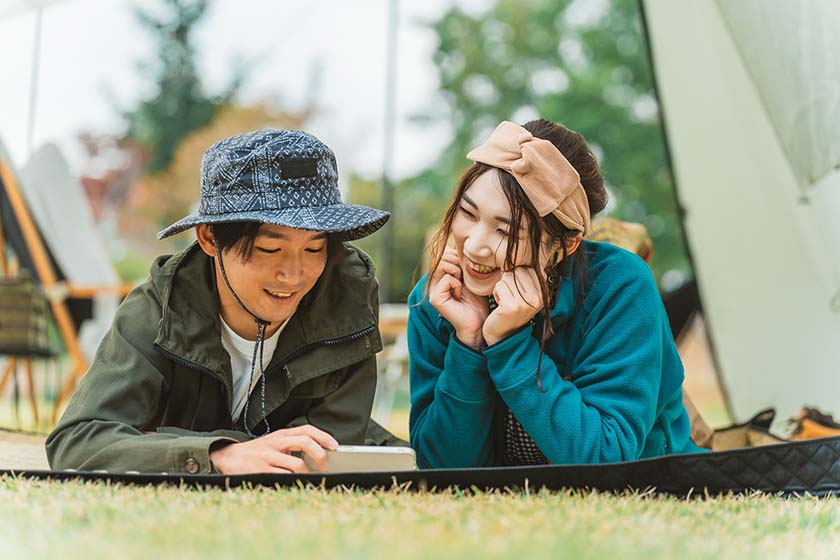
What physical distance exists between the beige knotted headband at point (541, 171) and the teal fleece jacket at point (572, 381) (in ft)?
0.40

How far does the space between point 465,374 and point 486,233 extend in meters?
0.22

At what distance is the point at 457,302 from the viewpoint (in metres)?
1.52

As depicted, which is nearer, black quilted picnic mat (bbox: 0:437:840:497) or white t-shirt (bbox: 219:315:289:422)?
black quilted picnic mat (bbox: 0:437:840:497)

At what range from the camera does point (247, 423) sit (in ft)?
5.22

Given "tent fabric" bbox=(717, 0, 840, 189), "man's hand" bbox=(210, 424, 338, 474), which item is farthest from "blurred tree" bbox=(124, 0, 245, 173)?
"man's hand" bbox=(210, 424, 338, 474)

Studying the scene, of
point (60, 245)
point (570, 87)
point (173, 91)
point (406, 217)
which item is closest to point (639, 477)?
point (60, 245)

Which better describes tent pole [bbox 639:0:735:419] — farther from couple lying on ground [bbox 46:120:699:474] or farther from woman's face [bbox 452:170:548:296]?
woman's face [bbox 452:170:548:296]

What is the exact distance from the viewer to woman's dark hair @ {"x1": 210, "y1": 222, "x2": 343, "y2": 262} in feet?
4.75

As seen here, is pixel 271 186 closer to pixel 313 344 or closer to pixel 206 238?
pixel 206 238

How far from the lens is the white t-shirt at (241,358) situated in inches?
62.4

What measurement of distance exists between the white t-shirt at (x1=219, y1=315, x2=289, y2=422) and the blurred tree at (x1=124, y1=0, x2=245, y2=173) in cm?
971

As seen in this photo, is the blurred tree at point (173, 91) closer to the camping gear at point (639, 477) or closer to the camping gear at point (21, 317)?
the camping gear at point (21, 317)

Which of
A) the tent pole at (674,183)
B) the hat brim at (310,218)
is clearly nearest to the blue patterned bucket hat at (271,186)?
the hat brim at (310,218)

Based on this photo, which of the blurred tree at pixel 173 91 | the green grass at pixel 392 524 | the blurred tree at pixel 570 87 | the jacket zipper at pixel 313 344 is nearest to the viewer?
the green grass at pixel 392 524
